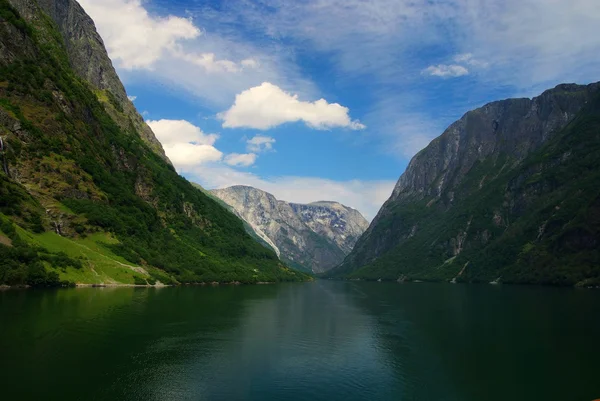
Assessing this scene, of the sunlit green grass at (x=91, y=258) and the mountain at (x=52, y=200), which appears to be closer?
the mountain at (x=52, y=200)

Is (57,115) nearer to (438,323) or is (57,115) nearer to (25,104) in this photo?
(25,104)

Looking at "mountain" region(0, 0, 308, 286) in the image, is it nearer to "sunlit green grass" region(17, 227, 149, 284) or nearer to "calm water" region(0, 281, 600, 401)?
"sunlit green grass" region(17, 227, 149, 284)

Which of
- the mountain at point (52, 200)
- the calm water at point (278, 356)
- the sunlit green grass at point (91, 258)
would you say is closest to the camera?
the calm water at point (278, 356)

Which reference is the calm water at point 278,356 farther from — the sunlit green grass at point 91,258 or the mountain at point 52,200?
the sunlit green grass at point 91,258

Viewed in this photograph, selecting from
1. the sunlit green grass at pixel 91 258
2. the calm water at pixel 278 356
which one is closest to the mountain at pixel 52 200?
the sunlit green grass at pixel 91 258

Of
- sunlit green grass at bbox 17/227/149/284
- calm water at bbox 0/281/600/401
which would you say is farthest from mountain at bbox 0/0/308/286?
calm water at bbox 0/281/600/401

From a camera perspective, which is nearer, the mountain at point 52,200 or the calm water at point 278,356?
the calm water at point 278,356

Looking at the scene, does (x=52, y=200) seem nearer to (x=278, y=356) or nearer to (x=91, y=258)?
(x=91, y=258)

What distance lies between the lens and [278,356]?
55031 millimetres

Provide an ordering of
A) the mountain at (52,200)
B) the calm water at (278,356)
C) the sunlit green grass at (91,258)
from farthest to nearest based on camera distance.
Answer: the sunlit green grass at (91,258) < the mountain at (52,200) < the calm water at (278,356)

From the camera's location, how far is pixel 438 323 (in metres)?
86.8

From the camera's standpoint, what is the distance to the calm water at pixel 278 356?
130 feet

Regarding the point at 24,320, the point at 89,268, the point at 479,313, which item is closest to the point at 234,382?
the point at 24,320

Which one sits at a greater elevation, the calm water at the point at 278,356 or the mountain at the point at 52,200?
the mountain at the point at 52,200
